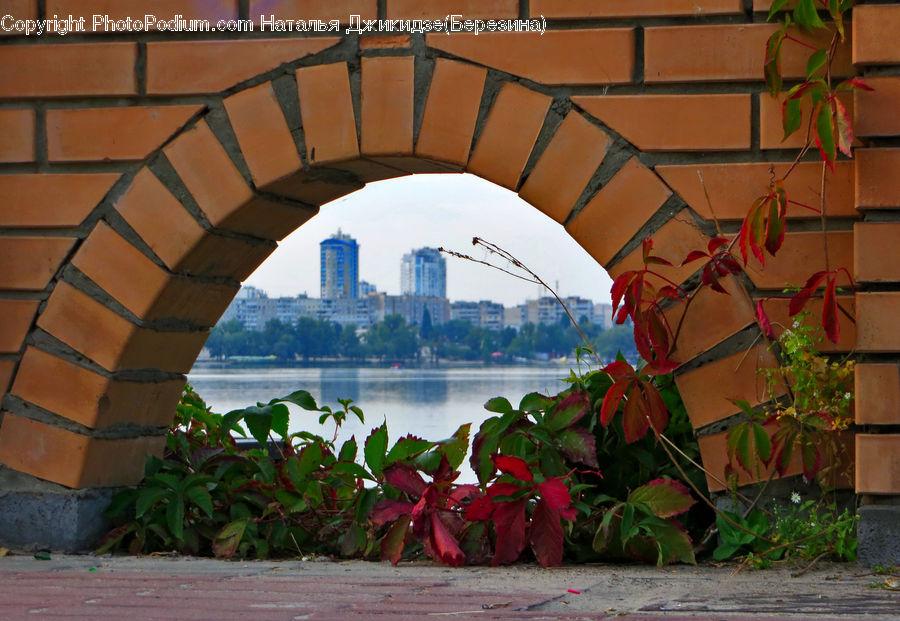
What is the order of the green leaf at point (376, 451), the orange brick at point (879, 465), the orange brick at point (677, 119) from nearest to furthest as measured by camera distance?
the orange brick at point (879, 465) → the orange brick at point (677, 119) → the green leaf at point (376, 451)

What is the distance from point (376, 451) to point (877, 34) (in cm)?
199

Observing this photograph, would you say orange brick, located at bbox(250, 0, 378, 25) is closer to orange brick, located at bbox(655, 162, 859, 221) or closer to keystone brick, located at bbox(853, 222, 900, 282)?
orange brick, located at bbox(655, 162, 859, 221)

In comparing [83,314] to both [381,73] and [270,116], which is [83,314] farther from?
[381,73]

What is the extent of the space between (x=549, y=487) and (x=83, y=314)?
1675 mm

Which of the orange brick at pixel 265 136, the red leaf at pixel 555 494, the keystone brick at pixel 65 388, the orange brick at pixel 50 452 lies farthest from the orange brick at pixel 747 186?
the orange brick at pixel 50 452

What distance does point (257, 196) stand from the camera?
3465 mm

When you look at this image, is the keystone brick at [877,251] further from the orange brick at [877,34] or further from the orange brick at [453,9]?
the orange brick at [453,9]

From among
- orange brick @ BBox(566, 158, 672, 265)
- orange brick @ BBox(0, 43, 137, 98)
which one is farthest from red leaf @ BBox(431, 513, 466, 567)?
orange brick @ BBox(0, 43, 137, 98)

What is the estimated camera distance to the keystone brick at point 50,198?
3533 millimetres

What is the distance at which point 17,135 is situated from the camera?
3.58 meters

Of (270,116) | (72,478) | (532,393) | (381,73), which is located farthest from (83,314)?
(532,393)

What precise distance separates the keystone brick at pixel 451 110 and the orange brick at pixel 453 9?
159 millimetres

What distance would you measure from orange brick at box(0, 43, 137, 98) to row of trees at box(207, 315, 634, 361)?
47.7 inches

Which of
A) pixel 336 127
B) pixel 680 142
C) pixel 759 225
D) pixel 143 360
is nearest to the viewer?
pixel 759 225
